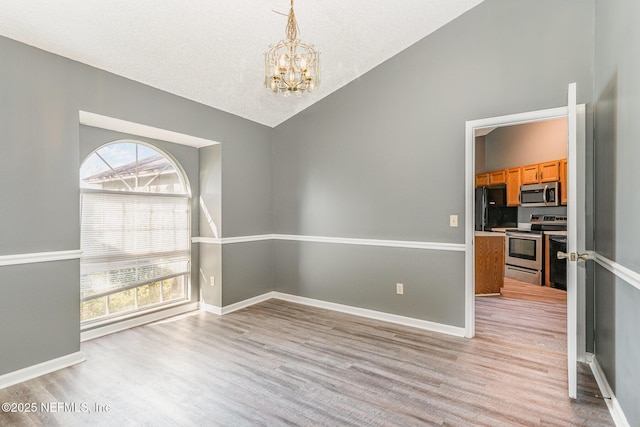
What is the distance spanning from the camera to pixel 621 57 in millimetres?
1939

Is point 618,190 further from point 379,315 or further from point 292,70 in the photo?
point 379,315

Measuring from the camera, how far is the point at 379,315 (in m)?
3.73

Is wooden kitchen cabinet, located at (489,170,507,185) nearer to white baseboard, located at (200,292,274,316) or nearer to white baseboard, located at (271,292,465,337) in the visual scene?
white baseboard, located at (271,292,465,337)

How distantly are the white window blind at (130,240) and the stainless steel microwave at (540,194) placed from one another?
220 inches

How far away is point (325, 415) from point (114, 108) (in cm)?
312

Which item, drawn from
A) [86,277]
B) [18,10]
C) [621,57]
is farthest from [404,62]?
[86,277]

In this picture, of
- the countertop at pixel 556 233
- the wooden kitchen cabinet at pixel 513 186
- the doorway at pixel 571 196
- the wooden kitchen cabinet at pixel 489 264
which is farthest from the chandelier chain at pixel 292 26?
the wooden kitchen cabinet at pixel 513 186

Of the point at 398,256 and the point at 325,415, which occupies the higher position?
the point at 398,256

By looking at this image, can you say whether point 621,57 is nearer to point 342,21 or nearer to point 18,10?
point 342,21

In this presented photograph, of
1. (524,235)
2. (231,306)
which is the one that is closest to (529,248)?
(524,235)

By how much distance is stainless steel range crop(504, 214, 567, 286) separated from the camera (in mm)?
5230

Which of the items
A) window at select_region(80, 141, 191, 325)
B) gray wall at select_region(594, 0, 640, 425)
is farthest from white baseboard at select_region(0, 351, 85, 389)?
gray wall at select_region(594, 0, 640, 425)

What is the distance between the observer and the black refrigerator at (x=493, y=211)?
240 inches

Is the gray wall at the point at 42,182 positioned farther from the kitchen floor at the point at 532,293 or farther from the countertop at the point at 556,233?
the countertop at the point at 556,233
